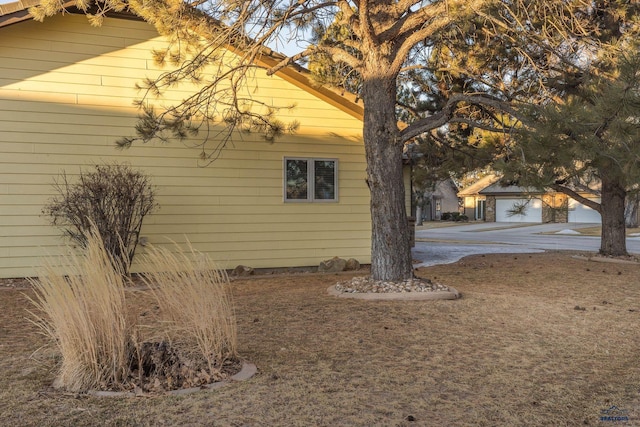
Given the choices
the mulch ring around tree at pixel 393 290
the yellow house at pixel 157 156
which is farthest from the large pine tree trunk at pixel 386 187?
the yellow house at pixel 157 156

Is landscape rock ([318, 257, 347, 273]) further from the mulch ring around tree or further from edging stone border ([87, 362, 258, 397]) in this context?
edging stone border ([87, 362, 258, 397])

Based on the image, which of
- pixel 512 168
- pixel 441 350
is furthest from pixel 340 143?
pixel 441 350

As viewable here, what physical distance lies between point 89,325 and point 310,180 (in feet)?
24.9

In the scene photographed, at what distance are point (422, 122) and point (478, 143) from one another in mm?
4430

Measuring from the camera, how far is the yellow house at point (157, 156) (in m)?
9.05

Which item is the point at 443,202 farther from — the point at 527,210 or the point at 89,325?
the point at 89,325

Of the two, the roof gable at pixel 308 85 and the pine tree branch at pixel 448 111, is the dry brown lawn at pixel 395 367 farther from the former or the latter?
the roof gable at pixel 308 85

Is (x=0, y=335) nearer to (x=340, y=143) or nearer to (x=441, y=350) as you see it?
(x=441, y=350)

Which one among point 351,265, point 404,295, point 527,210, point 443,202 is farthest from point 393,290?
point 443,202

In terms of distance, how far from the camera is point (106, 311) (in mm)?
3783

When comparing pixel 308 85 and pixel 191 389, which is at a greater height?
pixel 308 85

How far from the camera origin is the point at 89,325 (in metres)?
3.78

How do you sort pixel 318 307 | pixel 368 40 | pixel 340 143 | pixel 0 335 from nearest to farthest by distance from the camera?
pixel 0 335 → pixel 318 307 → pixel 368 40 → pixel 340 143

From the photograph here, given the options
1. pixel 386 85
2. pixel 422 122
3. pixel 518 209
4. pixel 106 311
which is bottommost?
pixel 106 311
